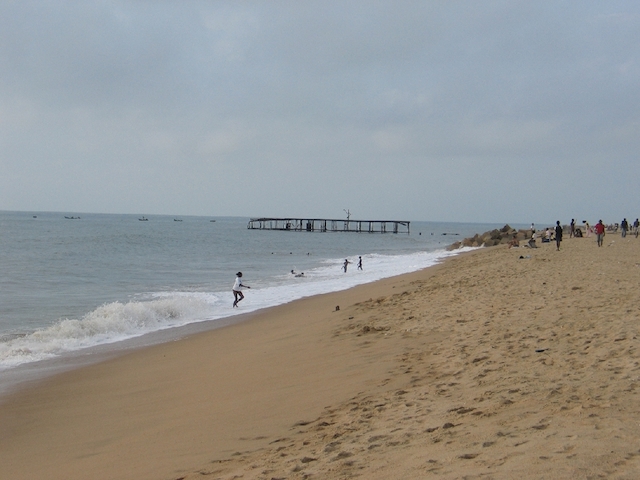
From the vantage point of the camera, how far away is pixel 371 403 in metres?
5.32

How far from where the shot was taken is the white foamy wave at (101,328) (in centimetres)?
976

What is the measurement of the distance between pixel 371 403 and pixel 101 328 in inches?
335

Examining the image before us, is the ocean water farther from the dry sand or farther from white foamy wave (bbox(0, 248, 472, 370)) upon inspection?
the dry sand

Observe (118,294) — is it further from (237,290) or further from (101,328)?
(101,328)

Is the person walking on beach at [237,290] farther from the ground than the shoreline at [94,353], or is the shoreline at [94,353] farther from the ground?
the person walking on beach at [237,290]

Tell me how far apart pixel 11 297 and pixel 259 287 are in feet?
27.6

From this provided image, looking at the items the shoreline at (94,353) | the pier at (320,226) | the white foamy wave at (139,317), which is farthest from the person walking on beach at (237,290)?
the pier at (320,226)

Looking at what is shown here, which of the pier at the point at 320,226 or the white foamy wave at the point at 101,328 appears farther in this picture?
the pier at the point at 320,226

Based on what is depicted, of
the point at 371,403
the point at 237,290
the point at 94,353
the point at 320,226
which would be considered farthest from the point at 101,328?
the point at 320,226

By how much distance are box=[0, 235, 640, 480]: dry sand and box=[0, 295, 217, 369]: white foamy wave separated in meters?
1.68

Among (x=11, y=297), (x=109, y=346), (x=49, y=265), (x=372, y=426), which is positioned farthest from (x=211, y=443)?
(x=49, y=265)

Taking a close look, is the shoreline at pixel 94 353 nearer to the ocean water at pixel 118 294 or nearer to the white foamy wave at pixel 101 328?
the ocean water at pixel 118 294

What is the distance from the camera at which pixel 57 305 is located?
52.4 feet

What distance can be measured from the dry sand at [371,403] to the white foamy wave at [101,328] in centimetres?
168
